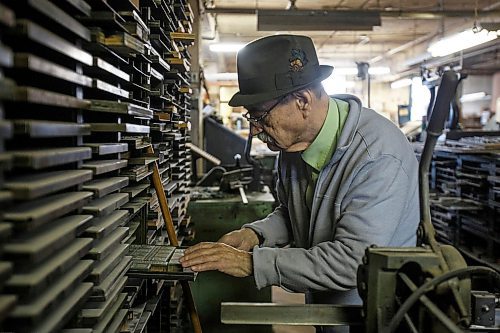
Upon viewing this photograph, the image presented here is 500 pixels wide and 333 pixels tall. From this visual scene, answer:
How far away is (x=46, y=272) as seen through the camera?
829mm

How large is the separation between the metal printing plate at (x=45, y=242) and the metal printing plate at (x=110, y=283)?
0.62 ft

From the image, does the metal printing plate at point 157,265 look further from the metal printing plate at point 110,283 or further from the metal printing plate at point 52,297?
the metal printing plate at point 52,297

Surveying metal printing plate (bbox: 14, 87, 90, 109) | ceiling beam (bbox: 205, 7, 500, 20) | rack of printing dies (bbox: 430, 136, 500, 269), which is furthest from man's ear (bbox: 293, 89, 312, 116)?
ceiling beam (bbox: 205, 7, 500, 20)

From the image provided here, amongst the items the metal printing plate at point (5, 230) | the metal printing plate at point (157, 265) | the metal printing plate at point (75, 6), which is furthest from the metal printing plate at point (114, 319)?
the metal printing plate at point (75, 6)

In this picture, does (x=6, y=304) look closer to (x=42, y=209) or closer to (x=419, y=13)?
(x=42, y=209)

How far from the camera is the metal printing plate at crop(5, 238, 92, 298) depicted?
30.0 inches

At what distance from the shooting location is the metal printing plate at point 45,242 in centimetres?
76

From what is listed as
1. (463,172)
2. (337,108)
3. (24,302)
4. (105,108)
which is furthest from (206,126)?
(24,302)

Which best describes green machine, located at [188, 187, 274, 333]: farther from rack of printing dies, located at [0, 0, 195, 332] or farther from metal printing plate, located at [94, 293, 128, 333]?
metal printing plate, located at [94, 293, 128, 333]

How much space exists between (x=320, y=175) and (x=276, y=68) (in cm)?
40

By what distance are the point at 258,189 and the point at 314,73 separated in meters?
2.26

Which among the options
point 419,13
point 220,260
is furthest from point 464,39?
point 220,260

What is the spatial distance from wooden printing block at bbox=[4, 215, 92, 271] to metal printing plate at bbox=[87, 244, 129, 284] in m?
0.14

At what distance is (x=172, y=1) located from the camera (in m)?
2.44
